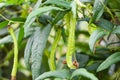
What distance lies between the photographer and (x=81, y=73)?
0.50m

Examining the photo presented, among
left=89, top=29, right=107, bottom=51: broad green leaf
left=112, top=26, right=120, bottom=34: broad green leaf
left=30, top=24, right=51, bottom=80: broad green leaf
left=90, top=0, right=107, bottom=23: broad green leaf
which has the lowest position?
left=30, top=24, right=51, bottom=80: broad green leaf

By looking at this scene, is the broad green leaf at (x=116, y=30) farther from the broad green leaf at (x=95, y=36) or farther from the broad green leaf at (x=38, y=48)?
the broad green leaf at (x=38, y=48)

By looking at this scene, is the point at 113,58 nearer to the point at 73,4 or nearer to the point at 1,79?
the point at 73,4

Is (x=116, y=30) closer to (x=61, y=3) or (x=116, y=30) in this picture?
(x=116, y=30)

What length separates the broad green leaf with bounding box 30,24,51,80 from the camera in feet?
1.97

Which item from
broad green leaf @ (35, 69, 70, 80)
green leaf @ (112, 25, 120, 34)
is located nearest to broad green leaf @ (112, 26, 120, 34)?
green leaf @ (112, 25, 120, 34)

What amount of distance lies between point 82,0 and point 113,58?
13 cm

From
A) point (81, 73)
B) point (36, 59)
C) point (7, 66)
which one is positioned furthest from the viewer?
point (7, 66)

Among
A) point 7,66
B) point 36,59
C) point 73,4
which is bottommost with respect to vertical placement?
point 7,66

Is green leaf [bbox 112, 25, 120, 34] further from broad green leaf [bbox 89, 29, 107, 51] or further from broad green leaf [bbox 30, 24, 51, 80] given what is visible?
broad green leaf [bbox 30, 24, 51, 80]

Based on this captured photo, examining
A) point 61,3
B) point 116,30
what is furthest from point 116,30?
point 61,3

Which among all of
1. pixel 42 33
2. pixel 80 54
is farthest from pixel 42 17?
pixel 80 54

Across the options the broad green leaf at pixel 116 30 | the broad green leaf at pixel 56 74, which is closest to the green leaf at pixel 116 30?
the broad green leaf at pixel 116 30

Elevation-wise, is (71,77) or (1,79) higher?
(71,77)
